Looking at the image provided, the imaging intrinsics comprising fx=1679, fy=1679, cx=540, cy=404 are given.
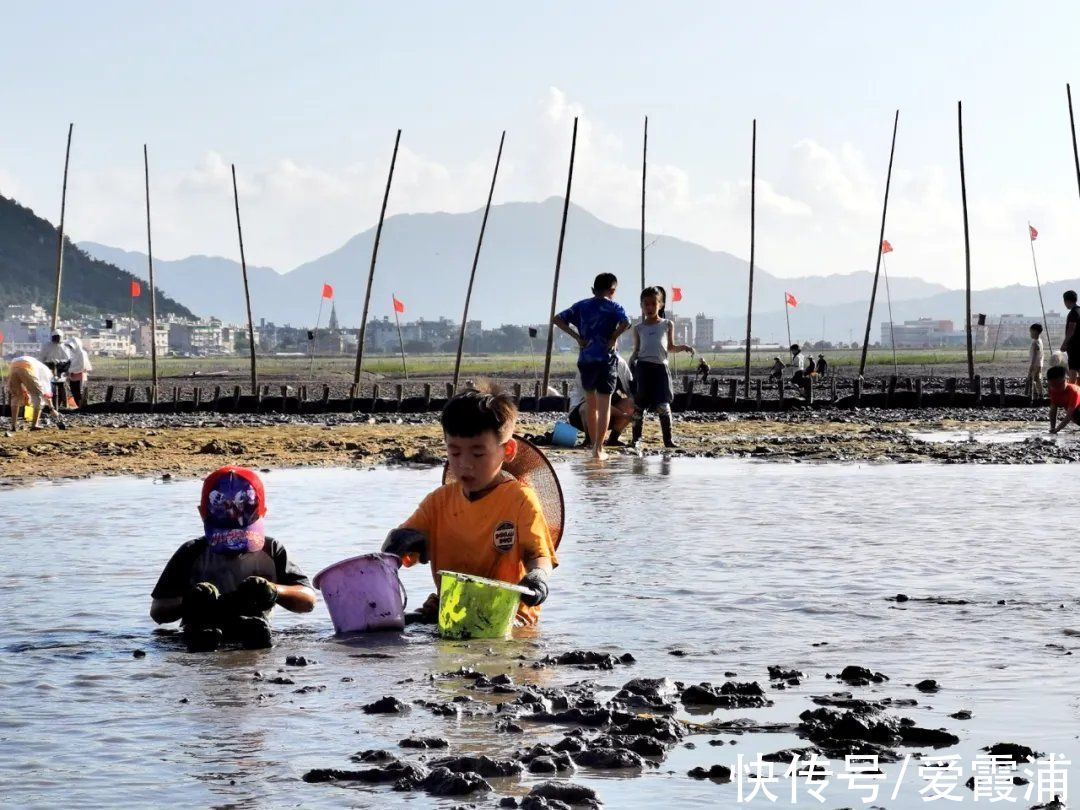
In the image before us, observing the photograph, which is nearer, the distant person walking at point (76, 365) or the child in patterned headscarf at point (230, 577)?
the child in patterned headscarf at point (230, 577)

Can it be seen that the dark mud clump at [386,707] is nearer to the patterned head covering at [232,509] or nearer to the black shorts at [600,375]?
the patterned head covering at [232,509]

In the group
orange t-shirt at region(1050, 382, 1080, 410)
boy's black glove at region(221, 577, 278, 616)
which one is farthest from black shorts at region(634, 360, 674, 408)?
boy's black glove at region(221, 577, 278, 616)

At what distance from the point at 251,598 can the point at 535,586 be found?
110 centimetres

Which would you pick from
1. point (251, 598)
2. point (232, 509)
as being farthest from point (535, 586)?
point (232, 509)

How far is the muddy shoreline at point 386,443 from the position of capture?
17.7 m

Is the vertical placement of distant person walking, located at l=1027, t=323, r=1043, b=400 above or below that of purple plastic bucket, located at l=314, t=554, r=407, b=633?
above

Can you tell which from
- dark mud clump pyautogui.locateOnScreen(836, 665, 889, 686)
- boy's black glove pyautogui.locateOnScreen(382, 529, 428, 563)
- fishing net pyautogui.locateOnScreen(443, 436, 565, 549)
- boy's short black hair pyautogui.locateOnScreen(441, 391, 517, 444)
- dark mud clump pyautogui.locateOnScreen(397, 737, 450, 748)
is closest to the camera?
dark mud clump pyautogui.locateOnScreen(397, 737, 450, 748)

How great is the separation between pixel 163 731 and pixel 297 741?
45 cm

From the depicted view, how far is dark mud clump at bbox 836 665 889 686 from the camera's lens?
5.66 meters

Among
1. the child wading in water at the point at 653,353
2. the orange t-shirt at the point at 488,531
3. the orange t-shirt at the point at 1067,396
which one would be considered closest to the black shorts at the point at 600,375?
the child wading in water at the point at 653,353

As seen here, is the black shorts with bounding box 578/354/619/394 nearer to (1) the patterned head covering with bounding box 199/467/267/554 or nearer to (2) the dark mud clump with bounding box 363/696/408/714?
(1) the patterned head covering with bounding box 199/467/267/554

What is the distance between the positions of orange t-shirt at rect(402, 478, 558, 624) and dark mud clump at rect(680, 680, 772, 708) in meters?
1.56

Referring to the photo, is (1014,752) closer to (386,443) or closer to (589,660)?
(589,660)

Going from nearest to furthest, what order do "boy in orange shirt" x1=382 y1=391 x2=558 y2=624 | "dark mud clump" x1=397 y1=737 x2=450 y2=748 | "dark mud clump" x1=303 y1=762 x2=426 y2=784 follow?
"dark mud clump" x1=303 y1=762 x2=426 y2=784, "dark mud clump" x1=397 y1=737 x2=450 y2=748, "boy in orange shirt" x1=382 y1=391 x2=558 y2=624
